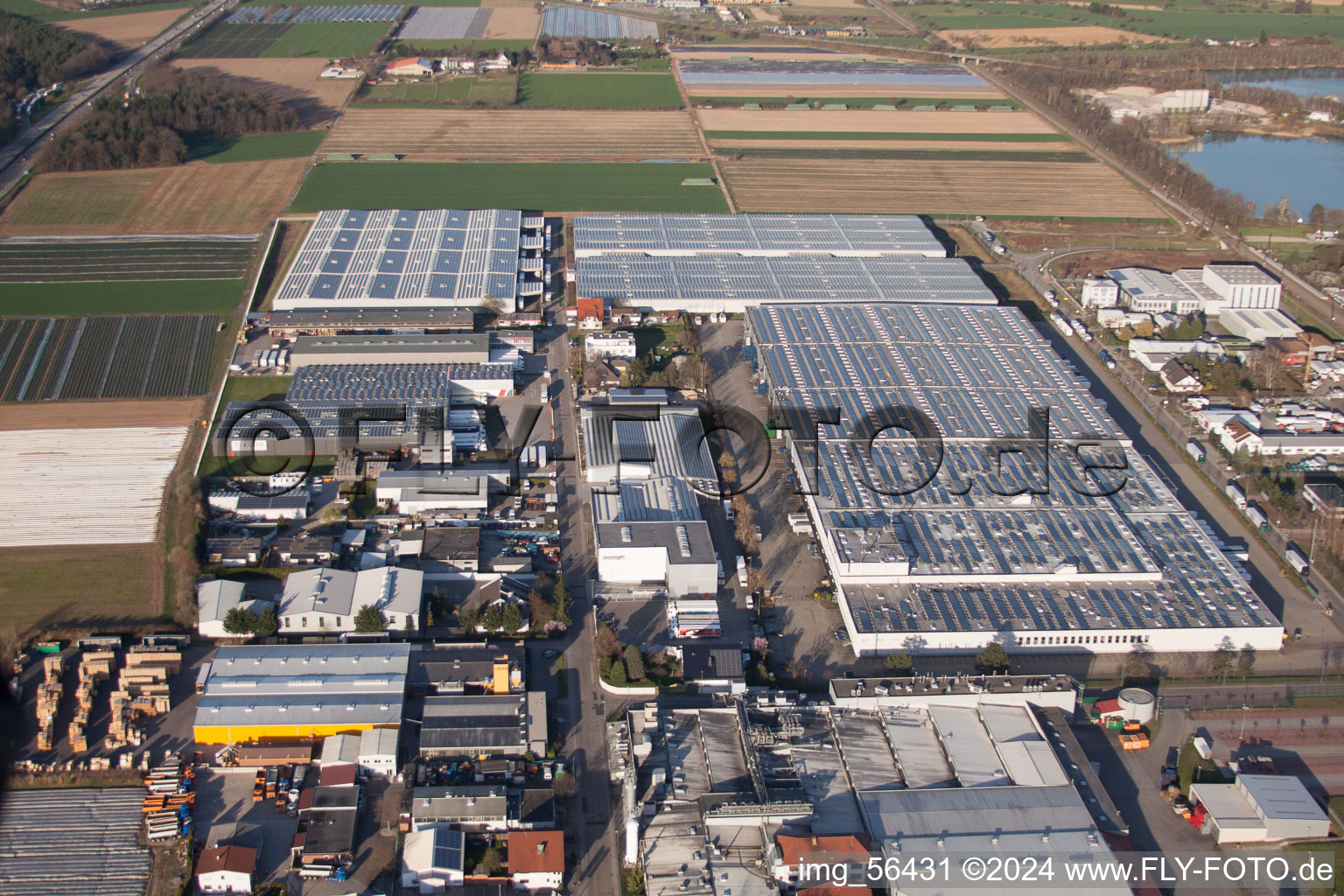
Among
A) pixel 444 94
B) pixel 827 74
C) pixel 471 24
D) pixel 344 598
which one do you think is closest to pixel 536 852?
pixel 344 598

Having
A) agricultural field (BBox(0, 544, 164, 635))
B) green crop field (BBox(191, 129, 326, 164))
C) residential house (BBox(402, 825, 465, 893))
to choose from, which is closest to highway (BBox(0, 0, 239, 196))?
green crop field (BBox(191, 129, 326, 164))

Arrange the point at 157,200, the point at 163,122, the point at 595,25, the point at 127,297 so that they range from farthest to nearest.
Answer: the point at 595,25 < the point at 163,122 < the point at 157,200 < the point at 127,297

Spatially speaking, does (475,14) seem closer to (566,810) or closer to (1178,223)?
(1178,223)

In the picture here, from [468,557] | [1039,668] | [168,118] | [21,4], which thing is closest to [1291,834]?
[1039,668]

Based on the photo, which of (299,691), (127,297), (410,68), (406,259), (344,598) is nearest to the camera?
(299,691)

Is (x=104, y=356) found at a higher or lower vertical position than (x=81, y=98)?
lower

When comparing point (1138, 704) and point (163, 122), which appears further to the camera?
point (163, 122)

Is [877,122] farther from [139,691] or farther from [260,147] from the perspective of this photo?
[139,691]
